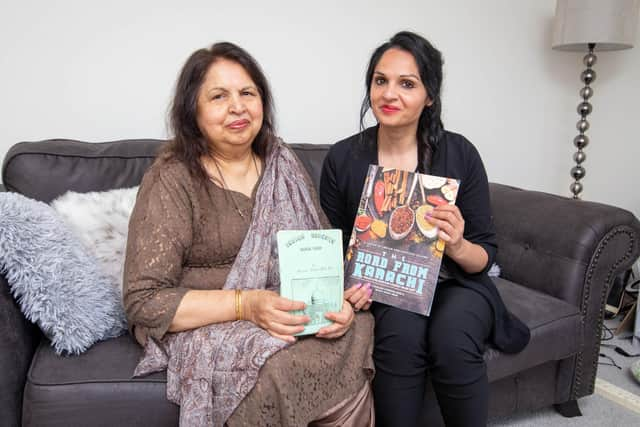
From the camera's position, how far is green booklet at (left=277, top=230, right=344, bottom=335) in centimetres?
103

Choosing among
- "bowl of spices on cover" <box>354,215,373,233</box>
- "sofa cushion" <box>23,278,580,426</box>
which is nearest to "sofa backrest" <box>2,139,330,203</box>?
"sofa cushion" <box>23,278,580,426</box>

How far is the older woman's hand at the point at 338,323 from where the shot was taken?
1100 millimetres

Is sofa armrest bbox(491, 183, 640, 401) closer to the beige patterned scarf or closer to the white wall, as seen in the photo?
the beige patterned scarf

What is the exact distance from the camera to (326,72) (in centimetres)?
212

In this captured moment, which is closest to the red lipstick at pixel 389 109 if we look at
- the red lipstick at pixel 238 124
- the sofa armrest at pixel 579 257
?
the red lipstick at pixel 238 124

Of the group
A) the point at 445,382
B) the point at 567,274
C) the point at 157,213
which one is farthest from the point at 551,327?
the point at 157,213

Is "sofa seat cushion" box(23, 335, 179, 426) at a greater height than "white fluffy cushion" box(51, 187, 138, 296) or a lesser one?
lesser

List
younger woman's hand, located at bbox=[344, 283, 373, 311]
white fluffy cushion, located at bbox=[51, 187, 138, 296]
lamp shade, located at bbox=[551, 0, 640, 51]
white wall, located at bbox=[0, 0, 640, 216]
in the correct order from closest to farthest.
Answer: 1. younger woman's hand, located at bbox=[344, 283, 373, 311]
2. white fluffy cushion, located at bbox=[51, 187, 138, 296]
3. white wall, located at bbox=[0, 0, 640, 216]
4. lamp shade, located at bbox=[551, 0, 640, 51]

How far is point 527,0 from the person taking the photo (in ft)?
8.02

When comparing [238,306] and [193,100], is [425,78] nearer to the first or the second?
[193,100]

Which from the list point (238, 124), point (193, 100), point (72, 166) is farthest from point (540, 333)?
point (72, 166)

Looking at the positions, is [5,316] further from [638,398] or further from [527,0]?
[527,0]

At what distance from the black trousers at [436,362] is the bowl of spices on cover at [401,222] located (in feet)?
0.61

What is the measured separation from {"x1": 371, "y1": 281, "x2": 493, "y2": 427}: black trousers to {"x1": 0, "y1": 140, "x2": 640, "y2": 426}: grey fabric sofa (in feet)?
0.45
